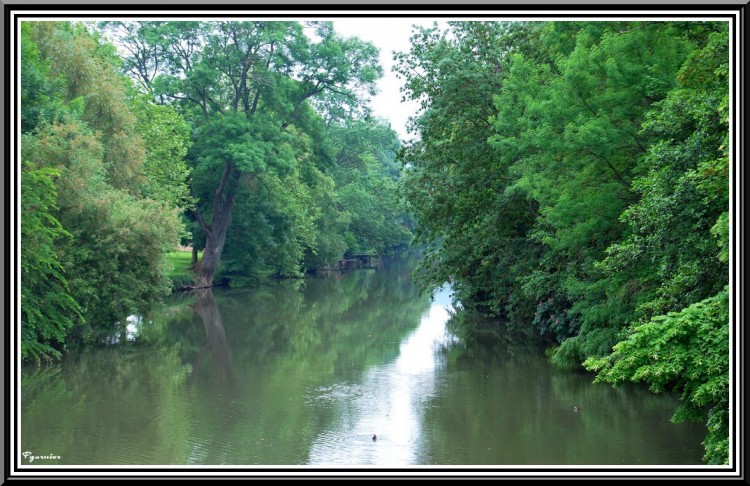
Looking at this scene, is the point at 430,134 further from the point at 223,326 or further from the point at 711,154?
the point at 711,154

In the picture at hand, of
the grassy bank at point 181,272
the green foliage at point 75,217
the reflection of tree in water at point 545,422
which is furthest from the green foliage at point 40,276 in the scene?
the grassy bank at point 181,272

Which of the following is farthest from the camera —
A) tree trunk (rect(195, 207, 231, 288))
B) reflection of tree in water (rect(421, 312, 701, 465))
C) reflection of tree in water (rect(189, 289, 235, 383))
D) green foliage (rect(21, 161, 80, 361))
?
tree trunk (rect(195, 207, 231, 288))

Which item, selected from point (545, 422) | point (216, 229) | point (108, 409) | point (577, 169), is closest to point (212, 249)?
point (216, 229)

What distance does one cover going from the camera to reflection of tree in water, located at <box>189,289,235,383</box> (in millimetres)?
22500

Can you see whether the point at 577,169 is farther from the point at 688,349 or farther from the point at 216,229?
the point at 216,229

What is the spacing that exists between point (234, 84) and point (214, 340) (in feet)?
63.8

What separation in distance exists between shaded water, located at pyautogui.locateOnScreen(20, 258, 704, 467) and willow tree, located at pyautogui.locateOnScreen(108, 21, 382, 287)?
50.0ft

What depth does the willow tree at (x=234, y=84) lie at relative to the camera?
42.2 m

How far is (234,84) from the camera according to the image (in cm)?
4406

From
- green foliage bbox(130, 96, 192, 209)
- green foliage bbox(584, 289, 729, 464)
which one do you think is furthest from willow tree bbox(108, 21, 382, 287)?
green foliage bbox(584, 289, 729, 464)

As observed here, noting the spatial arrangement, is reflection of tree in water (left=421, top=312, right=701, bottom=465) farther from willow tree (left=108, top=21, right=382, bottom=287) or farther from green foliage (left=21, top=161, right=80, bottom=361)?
willow tree (left=108, top=21, right=382, bottom=287)

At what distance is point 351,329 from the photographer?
105 feet
